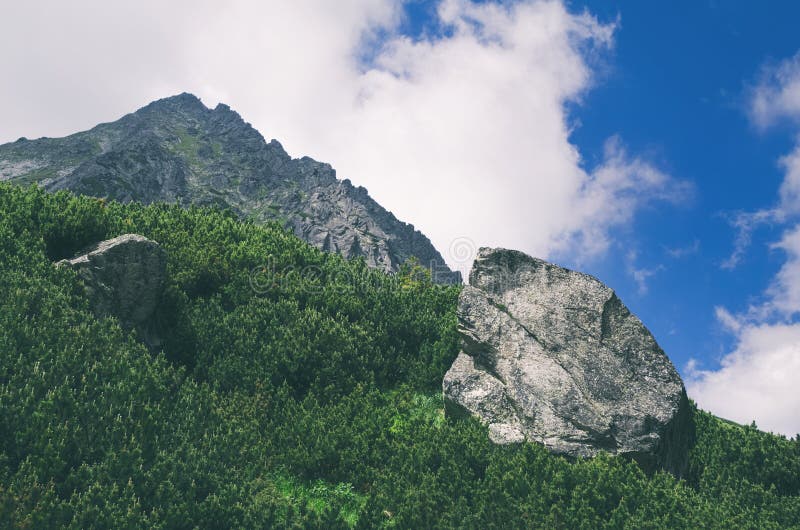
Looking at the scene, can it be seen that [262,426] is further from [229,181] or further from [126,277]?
[229,181]

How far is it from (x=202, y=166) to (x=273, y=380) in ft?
590

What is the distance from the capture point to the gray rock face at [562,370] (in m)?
14.6

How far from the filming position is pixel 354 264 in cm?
2383

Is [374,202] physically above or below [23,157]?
Answer: above

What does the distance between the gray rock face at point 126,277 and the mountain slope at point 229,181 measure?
8998 cm

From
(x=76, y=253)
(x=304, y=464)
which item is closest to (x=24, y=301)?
(x=76, y=253)

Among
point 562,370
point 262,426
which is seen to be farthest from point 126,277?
point 562,370

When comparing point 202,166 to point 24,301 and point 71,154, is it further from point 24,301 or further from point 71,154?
point 24,301

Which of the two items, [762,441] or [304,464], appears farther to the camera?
[762,441]

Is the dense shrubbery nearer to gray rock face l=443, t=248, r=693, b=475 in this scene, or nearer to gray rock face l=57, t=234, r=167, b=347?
gray rock face l=57, t=234, r=167, b=347

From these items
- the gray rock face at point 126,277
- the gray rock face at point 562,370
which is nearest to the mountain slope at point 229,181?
the gray rock face at point 562,370

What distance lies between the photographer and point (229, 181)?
173 metres

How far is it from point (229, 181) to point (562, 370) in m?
173

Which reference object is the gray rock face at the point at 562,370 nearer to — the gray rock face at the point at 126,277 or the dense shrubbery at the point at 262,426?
the dense shrubbery at the point at 262,426
